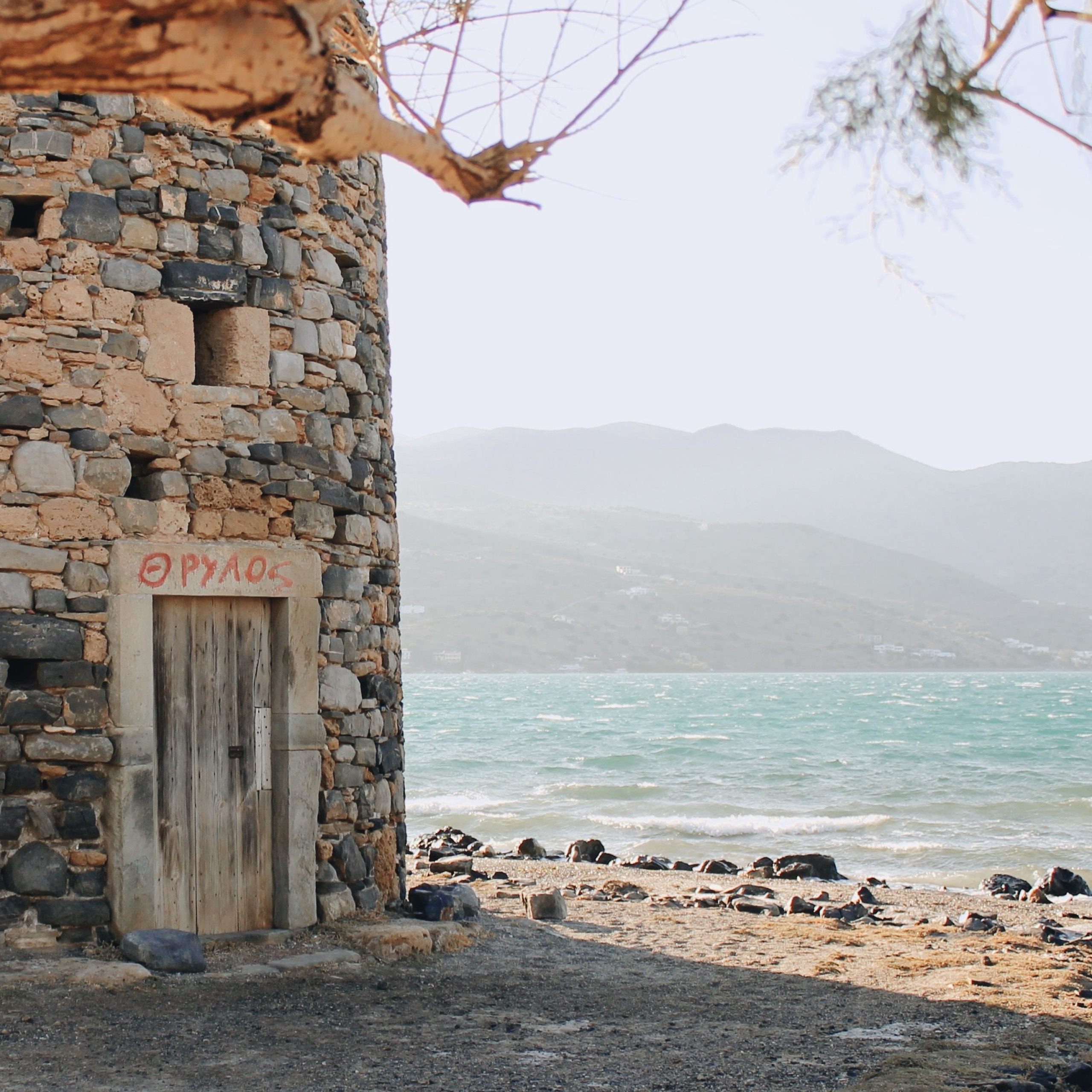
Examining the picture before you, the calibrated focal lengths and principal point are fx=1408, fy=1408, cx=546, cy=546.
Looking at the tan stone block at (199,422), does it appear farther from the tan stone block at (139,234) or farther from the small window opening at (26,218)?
the small window opening at (26,218)

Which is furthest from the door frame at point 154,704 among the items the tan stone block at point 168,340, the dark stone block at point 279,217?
the dark stone block at point 279,217

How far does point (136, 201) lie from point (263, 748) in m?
2.95

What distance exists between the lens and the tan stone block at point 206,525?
7289 mm

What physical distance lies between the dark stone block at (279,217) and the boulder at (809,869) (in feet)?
31.7

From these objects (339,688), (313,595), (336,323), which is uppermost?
(336,323)

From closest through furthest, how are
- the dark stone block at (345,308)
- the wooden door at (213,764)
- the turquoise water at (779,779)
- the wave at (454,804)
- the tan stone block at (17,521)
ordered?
1. the tan stone block at (17,521)
2. the wooden door at (213,764)
3. the dark stone block at (345,308)
4. the turquoise water at (779,779)
5. the wave at (454,804)

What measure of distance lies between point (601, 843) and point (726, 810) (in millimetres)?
7649

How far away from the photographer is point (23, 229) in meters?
7.16

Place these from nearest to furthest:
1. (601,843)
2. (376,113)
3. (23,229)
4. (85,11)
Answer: (85,11) < (376,113) < (23,229) < (601,843)

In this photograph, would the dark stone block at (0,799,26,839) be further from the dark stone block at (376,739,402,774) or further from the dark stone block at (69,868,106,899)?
the dark stone block at (376,739,402,774)

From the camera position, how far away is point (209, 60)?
120 inches

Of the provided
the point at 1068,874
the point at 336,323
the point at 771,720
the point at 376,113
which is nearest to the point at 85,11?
the point at 376,113

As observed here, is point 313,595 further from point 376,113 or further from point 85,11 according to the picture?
point 85,11

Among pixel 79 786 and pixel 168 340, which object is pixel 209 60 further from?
pixel 79 786
